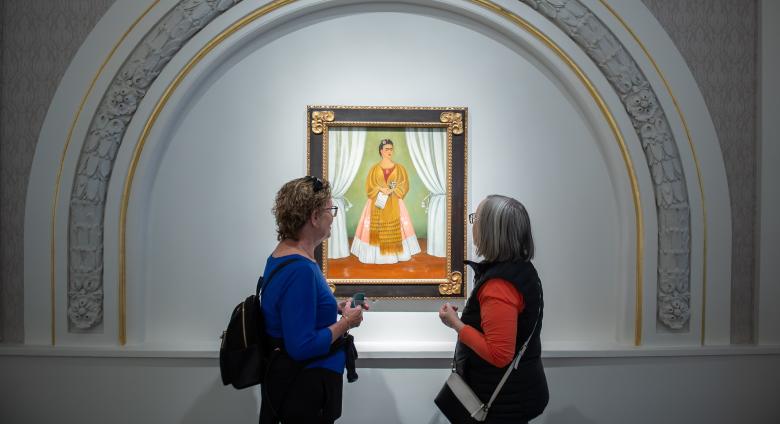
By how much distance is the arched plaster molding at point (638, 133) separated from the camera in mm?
3016

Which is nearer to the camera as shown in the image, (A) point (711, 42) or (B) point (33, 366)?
(B) point (33, 366)

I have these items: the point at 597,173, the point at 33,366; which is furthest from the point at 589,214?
the point at 33,366

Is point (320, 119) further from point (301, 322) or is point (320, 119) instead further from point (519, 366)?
point (519, 366)

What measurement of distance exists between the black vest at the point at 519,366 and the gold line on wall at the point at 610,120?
54.3 inches

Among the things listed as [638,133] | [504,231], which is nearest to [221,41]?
[504,231]

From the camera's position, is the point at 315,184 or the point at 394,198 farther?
the point at 394,198

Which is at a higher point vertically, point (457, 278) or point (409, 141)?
point (409, 141)

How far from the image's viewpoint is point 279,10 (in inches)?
122

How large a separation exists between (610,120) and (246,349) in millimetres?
2444

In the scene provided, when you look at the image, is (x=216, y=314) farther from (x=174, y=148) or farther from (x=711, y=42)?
(x=711, y=42)

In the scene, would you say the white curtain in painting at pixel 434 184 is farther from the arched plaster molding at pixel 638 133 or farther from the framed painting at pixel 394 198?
the arched plaster molding at pixel 638 133

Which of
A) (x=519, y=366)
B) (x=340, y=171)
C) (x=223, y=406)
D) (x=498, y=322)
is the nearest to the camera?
(x=498, y=322)

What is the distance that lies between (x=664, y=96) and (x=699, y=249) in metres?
0.94

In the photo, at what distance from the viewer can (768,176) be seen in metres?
3.15
